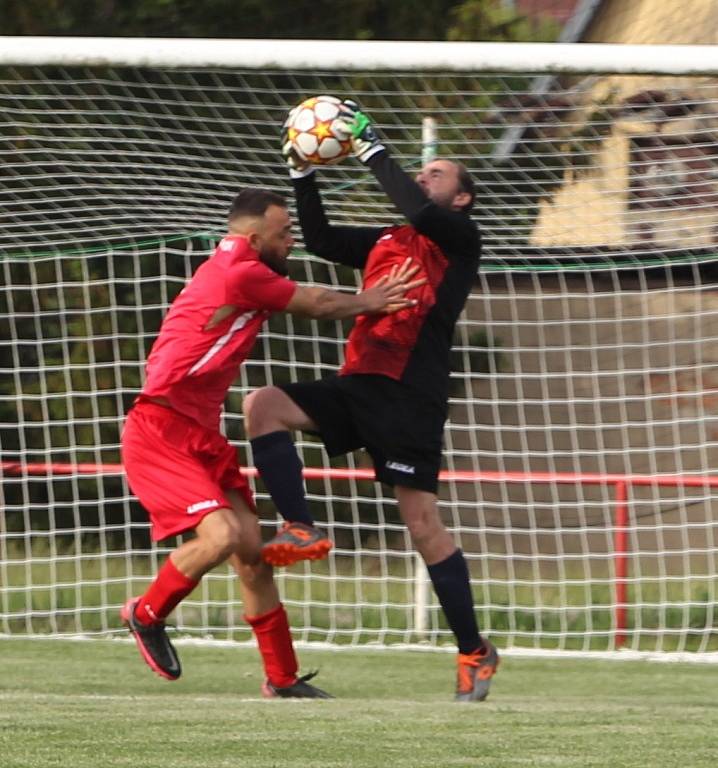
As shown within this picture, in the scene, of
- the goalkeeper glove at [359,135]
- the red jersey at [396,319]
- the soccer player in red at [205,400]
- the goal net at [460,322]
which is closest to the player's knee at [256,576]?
the soccer player in red at [205,400]

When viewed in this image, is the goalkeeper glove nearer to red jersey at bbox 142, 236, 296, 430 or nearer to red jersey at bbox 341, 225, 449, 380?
red jersey at bbox 341, 225, 449, 380

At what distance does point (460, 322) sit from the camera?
1055 centimetres

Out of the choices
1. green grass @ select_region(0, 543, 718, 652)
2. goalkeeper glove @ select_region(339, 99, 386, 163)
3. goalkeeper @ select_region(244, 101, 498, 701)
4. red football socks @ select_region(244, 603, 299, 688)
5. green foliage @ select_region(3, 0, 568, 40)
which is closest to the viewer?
goalkeeper glove @ select_region(339, 99, 386, 163)

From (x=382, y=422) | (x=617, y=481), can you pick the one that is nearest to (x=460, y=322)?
(x=617, y=481)

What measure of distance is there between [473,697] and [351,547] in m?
4.77

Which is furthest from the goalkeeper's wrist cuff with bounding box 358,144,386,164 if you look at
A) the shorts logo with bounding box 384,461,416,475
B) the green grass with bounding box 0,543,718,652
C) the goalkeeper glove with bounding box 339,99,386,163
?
the green grass with bounding box 0,543,718,652

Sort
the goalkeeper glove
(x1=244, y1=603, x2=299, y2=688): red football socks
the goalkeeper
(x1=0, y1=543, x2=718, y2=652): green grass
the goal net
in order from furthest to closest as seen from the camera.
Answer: (x1=0, y1=543, x2=718, y2=652): green grass
the goal net
(x1=244, y1=603, x2=299, y2=688): red football socks
the goalkeeper
the goalkeeper glove

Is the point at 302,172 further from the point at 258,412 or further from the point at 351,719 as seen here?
the point at 351,719

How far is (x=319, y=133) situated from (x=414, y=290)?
2.27ft

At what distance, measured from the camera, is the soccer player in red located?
5.99 metres

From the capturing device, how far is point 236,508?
6250mm

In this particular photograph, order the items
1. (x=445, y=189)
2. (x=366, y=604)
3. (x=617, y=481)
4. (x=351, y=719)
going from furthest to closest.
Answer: (x=366, y=604) → (x=617, y=481) → (x=445, y=189) → (x=351, y=719)

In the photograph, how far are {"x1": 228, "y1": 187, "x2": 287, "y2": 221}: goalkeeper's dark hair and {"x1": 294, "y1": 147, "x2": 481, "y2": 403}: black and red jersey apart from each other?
0.16 metres

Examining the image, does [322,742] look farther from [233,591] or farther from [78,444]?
[78,444]
